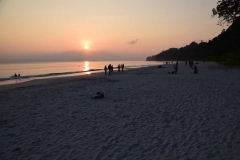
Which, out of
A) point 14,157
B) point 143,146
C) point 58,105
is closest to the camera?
point 14,157

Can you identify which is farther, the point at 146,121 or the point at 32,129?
the point at 146,121

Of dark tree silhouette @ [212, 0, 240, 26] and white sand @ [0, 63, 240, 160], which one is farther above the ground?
dark tree silhouette @ [212, 0, 240, 26]

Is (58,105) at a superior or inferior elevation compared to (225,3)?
inferior

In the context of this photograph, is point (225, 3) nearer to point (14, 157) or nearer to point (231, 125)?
point (231, 125)

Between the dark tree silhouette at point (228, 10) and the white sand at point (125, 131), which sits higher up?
the dark tree silhouette at point (228, 10)

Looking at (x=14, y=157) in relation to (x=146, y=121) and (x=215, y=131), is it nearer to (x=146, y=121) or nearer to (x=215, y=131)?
(x=146, y=121)

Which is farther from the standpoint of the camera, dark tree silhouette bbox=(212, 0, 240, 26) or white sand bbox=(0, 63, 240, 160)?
dark tree silhouette bbox=(212, 0, 240, 26)

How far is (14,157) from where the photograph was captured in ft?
15.7

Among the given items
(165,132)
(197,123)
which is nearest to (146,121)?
(165,132)

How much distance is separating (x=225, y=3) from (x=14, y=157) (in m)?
42.5

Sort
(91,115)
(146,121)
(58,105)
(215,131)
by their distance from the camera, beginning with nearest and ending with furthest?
(215,131)
(146,121)
(91,115)
(58,105)

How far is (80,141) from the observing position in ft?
18.5

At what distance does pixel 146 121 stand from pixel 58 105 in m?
5.84

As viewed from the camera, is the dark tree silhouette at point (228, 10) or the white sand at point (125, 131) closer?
the white sand at point (125, 131)
